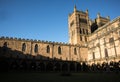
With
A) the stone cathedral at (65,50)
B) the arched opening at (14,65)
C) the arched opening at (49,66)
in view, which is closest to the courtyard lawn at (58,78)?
the arched opening at (14,65)

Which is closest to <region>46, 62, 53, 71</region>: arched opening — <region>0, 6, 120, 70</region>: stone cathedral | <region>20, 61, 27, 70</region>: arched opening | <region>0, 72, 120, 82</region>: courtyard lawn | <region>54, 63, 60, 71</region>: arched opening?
<region>0, 6, 120, 70</region>: stone cathedral

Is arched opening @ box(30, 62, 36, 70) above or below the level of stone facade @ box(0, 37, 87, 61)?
below

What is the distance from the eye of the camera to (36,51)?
41.3 meters

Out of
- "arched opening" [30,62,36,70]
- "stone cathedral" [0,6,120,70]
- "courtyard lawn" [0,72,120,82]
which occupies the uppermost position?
"stone cathedral" [0,6,120,70]

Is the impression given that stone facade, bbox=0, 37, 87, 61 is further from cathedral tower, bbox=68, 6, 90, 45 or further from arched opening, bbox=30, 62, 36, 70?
cathedral tower, bbox=68, 6, 90, 45

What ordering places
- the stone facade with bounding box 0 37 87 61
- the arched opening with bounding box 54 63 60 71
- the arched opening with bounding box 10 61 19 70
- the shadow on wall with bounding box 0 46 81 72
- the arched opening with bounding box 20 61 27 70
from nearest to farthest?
the shadow on wall with bounding box 0 46 81 72, the arched opening with bounding box 10 61 19 70, the arched opening with bounding box 20 61 27 70, the stone facade with bounding box 0 37 87 61, the arched opening with bounding box 54 63 60 71

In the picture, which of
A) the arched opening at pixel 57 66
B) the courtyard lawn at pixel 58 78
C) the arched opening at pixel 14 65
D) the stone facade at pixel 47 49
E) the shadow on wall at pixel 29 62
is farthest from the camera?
the arched opening at pixel 57 66

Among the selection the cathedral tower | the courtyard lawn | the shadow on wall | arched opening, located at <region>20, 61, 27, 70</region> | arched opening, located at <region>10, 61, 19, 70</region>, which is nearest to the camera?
the courtyard lawn

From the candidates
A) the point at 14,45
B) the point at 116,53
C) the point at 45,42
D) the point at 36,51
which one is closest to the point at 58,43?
the point at 45,42

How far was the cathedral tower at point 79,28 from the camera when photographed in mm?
54688

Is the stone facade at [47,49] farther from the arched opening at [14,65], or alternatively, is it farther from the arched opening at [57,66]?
the arched opening at [14,65]

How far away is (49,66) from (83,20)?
29620 millimetres

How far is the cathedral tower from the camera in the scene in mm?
54688

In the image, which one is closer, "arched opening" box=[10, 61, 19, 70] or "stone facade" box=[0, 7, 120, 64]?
"arched opening" box=[10, 61, 19, 70]
